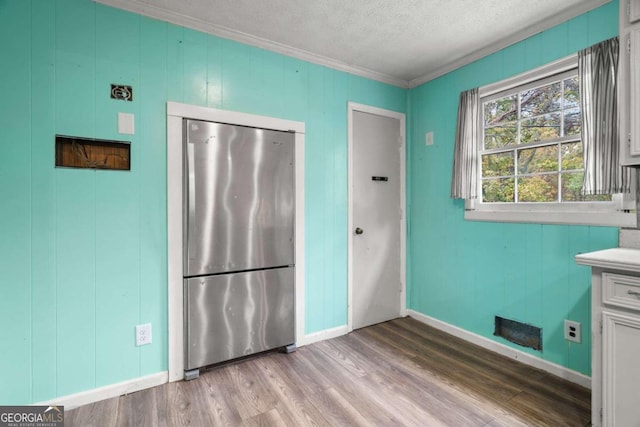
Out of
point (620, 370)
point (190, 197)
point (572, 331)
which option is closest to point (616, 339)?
point (620, 370)

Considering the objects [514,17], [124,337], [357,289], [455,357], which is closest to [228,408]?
[124,337]

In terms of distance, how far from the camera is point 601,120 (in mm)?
1880

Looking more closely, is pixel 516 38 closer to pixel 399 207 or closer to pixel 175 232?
pixel 399 207

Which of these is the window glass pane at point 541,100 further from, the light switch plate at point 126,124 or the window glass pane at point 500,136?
the light switch plate at point 126,124

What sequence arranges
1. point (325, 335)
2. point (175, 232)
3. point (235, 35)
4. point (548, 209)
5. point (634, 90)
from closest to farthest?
point (634, 90)
point (175, 232)
point (548, 209)
point (235, 35)
point (325, 335)

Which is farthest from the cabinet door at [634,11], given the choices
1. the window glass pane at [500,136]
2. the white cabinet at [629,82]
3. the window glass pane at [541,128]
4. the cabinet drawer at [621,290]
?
the cabinet drawer at [621,290]

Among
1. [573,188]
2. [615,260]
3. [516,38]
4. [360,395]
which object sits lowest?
[360,395]

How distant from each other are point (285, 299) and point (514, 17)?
9.11ft

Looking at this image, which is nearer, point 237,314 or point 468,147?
point 237,314

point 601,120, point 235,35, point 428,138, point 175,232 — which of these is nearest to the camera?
point 601,120

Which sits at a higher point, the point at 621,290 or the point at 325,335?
the point at 621,290

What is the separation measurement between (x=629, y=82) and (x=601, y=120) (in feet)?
0.98

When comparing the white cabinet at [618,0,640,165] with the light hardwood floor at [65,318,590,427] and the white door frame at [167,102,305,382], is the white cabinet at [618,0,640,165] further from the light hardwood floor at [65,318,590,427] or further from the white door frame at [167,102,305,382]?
the white door frame at [167,102,305,382]

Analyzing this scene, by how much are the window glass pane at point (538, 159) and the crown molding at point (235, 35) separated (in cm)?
154
